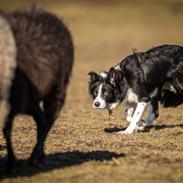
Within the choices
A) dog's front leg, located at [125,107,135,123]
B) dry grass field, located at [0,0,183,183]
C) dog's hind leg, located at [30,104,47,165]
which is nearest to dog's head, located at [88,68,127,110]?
dog's front leg, located at [125,107,135,123]

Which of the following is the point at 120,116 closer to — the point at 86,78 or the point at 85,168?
the point at 85,168

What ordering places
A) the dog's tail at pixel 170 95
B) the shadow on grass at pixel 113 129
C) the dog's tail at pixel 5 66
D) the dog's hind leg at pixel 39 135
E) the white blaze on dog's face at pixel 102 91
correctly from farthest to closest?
the dog's tail at pixel 170 95, the shadow on grass at pixel 113 129, the white blaze on dog's face at pixel 102 91, the dog's hind leg at pixel 39 135, the dog's tail at pixel 5 66

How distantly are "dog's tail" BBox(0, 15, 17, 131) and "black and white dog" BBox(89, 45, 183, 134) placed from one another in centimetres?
443

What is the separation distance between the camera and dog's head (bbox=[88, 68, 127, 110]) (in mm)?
12781

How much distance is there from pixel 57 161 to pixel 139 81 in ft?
11.7

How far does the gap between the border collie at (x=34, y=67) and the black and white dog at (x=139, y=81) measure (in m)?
3.07

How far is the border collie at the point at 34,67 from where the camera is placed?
8328 mm

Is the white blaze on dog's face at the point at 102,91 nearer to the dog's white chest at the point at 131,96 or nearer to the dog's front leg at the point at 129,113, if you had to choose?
the dog's white chest at the point at 131,96

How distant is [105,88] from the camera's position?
42.2 ft

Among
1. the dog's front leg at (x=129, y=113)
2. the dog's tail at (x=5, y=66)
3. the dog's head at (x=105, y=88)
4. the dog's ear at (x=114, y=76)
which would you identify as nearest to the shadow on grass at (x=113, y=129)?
the dog's front leg at (x=129, y=113)

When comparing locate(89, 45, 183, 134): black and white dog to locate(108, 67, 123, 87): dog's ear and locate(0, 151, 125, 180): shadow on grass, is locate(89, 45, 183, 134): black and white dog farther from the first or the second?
locate(0, 151, 125, 180): shadow on grass

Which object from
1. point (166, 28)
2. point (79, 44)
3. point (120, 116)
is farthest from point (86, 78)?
point (166, 28)

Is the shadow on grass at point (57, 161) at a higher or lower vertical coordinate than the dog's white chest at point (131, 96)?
lower

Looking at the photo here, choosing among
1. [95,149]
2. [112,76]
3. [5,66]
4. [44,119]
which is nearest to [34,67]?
[5,66]
